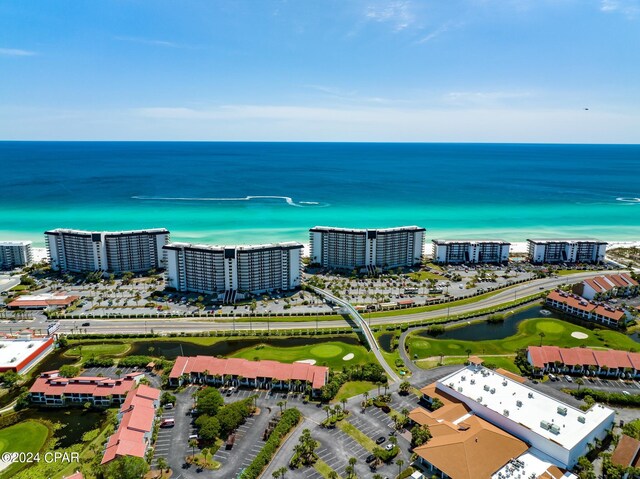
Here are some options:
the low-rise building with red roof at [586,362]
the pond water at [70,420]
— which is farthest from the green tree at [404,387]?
the pond water at [70,420]

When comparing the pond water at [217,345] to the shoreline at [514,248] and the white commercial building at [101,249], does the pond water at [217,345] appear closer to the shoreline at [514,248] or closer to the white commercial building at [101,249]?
the white commercial building at [101,249]

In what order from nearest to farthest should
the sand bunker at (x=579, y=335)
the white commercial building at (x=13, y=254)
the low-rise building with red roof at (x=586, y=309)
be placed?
the sand bunker at (x=579, y=335)
the low-rise building with red roof at (x=586, y=309)
the white commercial building at (x=13, y=254)

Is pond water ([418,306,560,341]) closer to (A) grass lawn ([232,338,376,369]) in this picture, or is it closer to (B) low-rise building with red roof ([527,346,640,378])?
(B) low-rise building with red roof ([527,346,640,378])

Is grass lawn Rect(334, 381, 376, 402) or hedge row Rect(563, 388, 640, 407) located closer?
hedge row Rect(563, 388, 640, 407)

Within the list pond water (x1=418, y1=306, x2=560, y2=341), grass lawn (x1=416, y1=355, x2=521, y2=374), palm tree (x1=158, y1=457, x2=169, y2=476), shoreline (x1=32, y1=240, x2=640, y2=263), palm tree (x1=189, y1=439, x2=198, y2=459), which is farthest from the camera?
shoreline (x1=32, y1=240, x2=640, y2=263)

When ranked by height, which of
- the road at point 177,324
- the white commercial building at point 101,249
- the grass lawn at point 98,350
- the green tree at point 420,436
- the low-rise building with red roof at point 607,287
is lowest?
the grass lawn at point 98,350

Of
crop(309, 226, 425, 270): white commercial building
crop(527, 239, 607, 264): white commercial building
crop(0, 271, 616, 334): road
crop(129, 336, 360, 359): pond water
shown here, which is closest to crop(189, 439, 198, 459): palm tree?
crop(129, 336, 360, 359): pond water

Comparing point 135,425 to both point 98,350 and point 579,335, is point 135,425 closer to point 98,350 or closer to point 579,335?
point 98,350

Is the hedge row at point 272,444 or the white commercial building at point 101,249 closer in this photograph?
the hedge row at point 272,444
